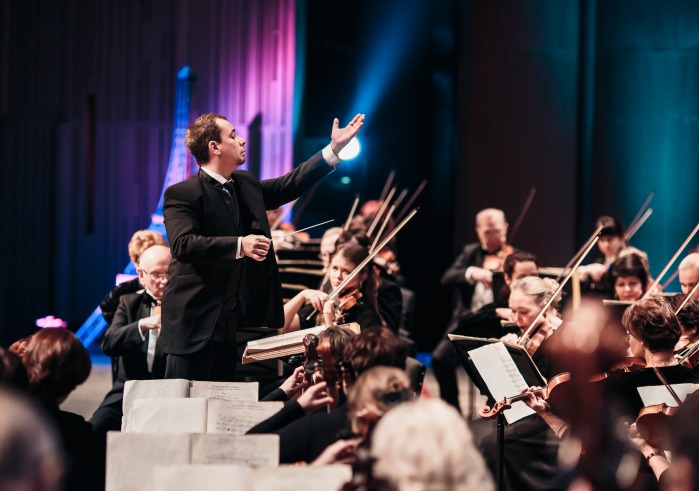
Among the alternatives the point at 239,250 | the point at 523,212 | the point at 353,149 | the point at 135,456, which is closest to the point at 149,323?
the point at 239,250

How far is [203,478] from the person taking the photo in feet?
6.26

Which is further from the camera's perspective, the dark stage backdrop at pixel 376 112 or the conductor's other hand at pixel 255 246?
the dark stage backdrop at pixel 376 112

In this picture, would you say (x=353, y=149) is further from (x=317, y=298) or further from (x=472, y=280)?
(x=317, y=298)

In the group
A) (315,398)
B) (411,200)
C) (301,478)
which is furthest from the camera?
(411,200)

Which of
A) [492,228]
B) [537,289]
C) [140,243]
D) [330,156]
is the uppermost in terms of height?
[330,156]

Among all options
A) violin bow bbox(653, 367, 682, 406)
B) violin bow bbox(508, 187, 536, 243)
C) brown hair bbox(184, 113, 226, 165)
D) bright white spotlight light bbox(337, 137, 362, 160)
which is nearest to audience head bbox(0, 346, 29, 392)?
brown hair bbox(184, 113, 226, 165)

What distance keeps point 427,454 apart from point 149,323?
247 centimetres

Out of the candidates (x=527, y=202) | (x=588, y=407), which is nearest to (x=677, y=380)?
(x=588, y=407)

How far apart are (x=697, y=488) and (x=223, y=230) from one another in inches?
Result: 82.8

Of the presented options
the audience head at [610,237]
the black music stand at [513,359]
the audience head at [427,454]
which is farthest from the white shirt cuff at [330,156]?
the audience head at [610,237]

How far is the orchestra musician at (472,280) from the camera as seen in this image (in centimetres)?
548

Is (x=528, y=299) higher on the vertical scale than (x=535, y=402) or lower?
higher

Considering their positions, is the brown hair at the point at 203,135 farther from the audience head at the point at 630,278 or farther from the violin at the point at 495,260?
the violin at the point at 495,260

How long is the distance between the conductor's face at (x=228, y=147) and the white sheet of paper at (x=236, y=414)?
114 cm
